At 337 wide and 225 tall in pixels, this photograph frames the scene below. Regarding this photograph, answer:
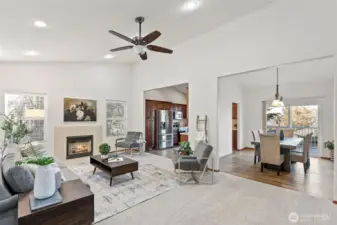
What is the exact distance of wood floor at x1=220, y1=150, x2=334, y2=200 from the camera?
347 centimetres

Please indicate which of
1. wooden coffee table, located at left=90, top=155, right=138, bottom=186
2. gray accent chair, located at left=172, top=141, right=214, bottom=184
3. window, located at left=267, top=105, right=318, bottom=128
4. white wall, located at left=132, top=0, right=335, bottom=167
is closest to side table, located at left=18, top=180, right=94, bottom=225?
wooden coffee table, located at left=90, top=155, right=138, bottom=186

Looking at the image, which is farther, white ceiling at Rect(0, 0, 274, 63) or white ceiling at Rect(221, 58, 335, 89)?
white ceiling at Rect(221, 58, 335, 89)

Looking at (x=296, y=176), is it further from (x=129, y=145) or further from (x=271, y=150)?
(x=129, y=145)

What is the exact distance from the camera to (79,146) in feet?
20.0

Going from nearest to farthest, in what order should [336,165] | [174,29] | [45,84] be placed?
[336,165] → [174,29] → [45,84]

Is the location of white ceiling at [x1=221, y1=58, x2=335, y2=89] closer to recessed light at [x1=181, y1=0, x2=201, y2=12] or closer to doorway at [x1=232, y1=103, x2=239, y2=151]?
doorway at [x1=232, y1=103, x2=239, y2=151]

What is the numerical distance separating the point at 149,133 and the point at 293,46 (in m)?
5.47

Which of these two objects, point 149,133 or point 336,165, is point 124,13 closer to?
point 336,165

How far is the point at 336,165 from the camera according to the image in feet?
9.50

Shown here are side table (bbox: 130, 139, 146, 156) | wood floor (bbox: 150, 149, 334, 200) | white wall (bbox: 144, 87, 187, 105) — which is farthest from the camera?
white wall (bbox: 144, 87, 187, 105)

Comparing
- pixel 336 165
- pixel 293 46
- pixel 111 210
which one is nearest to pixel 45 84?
pixel 111 210

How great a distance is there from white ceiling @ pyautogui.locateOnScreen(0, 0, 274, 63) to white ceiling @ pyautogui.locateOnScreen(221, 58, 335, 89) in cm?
199

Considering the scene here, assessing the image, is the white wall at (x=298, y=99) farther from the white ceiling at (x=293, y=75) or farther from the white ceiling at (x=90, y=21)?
the white ceiling at (x=90, y=21)

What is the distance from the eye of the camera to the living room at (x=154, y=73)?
2568mm
